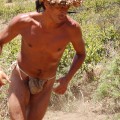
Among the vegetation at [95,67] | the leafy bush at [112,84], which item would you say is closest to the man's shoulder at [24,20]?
the vegetation at [95,67]

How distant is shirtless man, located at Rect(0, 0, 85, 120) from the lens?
8.72 feet

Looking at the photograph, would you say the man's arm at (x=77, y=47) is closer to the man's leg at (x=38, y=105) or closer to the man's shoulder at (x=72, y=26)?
the man's shoulder at (x=72, y=26)

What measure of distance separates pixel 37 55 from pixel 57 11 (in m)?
0.41

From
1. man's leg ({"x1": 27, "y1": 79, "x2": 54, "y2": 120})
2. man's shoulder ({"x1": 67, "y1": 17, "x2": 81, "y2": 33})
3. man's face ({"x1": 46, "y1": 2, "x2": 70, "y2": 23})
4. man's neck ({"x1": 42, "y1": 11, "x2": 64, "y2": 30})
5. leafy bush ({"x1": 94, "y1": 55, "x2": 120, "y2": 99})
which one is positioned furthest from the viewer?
leafy bush ({"x1": 94, "y1": 55, "x2": 120, "y2": 99})

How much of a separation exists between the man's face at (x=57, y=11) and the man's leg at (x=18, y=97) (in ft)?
1.74

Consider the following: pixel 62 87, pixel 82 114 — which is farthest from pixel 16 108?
pixel 82 114

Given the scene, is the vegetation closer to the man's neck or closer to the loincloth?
the loincloth

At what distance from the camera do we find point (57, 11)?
8.06 ft

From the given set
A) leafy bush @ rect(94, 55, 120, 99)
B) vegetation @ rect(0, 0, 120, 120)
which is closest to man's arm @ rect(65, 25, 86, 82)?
vegetation @ rect(0, 0, 120, 120)

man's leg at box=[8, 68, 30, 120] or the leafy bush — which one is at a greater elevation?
man's leg at box=[8, 68, 30, 120]

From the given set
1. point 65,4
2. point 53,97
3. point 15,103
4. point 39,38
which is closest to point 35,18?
point 39,38

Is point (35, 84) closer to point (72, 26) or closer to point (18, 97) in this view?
point (18, 97)

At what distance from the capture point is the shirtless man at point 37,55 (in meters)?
2.66

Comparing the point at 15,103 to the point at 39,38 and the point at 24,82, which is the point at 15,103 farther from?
the point at 39,38
